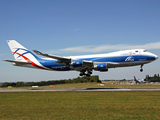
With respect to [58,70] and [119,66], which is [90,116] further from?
[58,70]

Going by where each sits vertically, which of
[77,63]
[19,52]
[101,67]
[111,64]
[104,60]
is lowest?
[101,67]

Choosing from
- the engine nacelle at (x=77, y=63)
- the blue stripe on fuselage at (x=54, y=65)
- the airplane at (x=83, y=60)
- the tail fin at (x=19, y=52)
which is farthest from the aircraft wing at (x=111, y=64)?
the tail fin at (x=19, y=52)

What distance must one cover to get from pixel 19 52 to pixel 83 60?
67.1 feet

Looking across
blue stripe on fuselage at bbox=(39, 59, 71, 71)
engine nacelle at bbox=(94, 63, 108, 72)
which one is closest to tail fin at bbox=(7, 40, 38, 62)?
blue stripe on fuselage at bbox=(39, 59, 71, 71)

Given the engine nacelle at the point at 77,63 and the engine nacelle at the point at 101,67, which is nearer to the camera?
the engine nacelle at the point at 101,67

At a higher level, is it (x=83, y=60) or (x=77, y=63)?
(x=83, y=60)

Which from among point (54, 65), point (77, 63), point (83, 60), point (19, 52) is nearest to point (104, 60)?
point (83, 60)

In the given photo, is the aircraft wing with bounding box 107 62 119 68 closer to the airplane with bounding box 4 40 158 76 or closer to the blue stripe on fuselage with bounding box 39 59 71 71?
the airplane with bounding box 4 40 158 76

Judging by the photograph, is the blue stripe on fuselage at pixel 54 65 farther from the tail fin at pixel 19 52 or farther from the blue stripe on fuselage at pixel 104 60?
the tail fin at pixel 19 52

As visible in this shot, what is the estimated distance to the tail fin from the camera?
5706cm

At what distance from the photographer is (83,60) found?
49.8 metres

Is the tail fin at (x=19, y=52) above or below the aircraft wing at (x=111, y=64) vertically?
above

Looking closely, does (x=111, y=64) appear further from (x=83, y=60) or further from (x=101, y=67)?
(x=83, y=60)

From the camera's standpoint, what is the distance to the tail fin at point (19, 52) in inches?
2247
